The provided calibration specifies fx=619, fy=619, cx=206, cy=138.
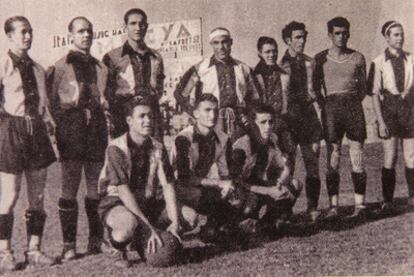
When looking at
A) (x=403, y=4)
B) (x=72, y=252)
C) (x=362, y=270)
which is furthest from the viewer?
(x=403, y=4)

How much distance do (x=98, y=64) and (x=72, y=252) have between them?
0.90 metres

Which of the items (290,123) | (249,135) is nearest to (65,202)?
(249,135)

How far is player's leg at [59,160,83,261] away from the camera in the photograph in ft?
9.37

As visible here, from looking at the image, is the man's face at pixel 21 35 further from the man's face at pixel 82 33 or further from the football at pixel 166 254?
the football at pixel 166 254

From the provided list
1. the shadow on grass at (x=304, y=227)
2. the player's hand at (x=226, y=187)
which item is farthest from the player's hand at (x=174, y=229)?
the player's hand at (x=226, y=187)

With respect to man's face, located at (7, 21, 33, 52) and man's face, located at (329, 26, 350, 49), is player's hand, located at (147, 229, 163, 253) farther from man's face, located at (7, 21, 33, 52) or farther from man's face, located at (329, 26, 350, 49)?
man's face, located at (329, 26, 350, 49)

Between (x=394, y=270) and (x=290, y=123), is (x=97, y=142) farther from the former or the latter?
(x=394, y=270)

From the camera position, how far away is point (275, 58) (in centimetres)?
341

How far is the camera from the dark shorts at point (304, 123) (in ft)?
11.2

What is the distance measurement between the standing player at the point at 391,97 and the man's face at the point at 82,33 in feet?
5.19

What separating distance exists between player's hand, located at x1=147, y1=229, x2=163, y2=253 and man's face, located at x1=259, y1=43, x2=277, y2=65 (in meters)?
1.25

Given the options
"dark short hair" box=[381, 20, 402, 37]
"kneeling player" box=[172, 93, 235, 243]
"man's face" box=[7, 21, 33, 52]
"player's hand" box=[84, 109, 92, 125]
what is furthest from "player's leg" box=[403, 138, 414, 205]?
"man's face" box=[7, 21, 33, 52]

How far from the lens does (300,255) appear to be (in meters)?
2.77

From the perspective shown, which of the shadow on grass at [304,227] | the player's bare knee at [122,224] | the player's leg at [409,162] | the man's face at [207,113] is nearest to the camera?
the player's bare knee at [122,224]
